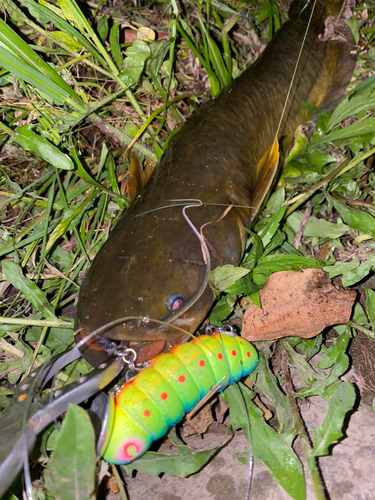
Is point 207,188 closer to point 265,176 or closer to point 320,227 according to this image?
point 265,176

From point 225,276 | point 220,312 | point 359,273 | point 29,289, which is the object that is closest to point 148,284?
point 225,276

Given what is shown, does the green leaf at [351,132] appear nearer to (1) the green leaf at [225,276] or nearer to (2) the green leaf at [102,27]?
(1) the green leaf at [225,276]

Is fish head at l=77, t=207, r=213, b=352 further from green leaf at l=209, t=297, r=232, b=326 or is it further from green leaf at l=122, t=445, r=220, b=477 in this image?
green leaf at l=122, t=445, r=220, b=477

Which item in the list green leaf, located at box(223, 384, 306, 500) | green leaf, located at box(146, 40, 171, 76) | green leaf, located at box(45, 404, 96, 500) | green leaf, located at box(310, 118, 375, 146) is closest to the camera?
green leaf, located at box(45, 404, 96, 500)

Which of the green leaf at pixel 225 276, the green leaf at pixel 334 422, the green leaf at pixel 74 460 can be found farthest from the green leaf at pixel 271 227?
the green leaf at pixel 74 460

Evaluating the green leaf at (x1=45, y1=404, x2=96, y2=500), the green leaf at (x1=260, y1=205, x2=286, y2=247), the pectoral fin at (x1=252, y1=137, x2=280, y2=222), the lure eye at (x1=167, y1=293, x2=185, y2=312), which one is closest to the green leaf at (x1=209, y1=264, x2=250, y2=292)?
the lure eye at (x1=167, y1=293, x2=185, y2=312)

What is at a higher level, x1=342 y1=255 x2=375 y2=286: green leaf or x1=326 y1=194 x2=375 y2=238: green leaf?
x1=326 y1=194 x2=375 y2=238: green leaf

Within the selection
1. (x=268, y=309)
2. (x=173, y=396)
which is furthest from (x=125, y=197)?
(x=173, y=396)
